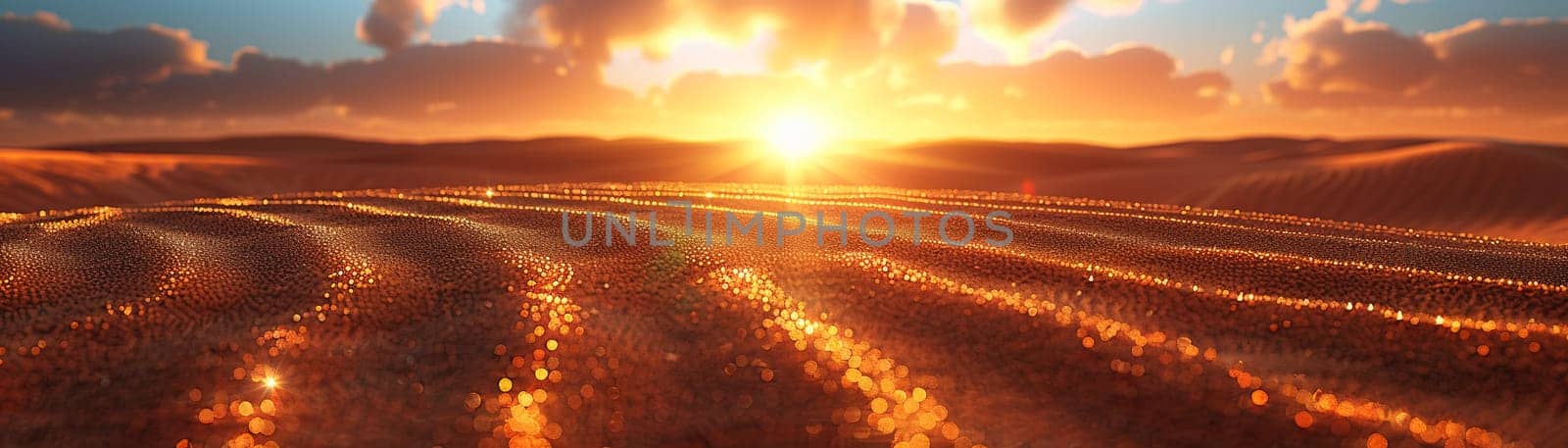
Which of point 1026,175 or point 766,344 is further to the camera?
point 1026,175

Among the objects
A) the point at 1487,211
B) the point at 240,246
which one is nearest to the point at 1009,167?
the point at 1487,211

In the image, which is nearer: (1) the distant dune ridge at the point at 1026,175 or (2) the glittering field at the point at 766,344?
(2) the glittering field at the point at 766,344

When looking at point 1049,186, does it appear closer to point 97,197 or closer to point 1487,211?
point 1487,211

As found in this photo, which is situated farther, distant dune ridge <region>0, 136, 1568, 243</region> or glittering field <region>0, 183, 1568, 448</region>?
distant dune ridge <region>0, 136, 1568, 243</region>

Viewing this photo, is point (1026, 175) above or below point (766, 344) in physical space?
above
